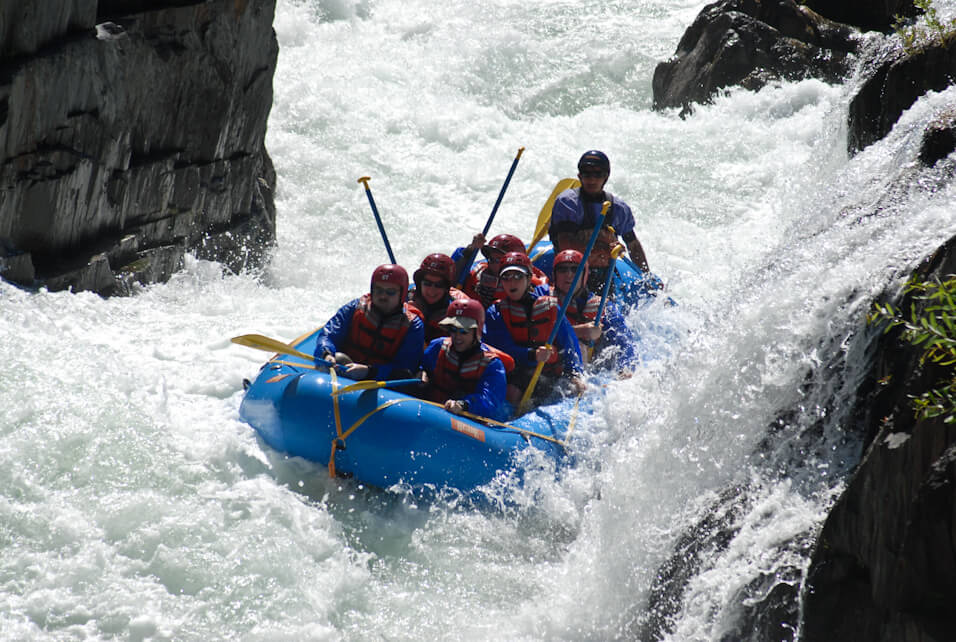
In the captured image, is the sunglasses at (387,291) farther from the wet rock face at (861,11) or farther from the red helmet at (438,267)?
the wet rock face at (861,11)

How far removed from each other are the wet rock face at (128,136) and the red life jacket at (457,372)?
9.54 ft

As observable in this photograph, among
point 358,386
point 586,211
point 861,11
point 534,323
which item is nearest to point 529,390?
point 534,323

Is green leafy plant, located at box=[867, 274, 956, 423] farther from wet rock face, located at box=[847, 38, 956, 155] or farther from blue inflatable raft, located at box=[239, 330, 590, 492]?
wet rock face, located at box=[847, 38, 956, 155]

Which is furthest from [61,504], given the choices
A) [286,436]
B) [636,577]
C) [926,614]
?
[926,614]

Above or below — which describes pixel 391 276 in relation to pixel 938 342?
below

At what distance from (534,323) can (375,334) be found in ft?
3.20

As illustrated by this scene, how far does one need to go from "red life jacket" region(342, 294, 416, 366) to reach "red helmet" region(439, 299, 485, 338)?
0.36 meters

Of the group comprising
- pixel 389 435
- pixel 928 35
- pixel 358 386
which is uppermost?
pixel 928 35

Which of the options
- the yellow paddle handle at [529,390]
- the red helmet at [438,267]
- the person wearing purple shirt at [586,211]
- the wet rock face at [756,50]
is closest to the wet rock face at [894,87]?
the person wearing purple shirt at [586,211]

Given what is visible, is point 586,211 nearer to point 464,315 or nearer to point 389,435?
point 464,315

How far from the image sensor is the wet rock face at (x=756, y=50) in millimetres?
11750

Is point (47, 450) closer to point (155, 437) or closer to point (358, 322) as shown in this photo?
point (155, 437)

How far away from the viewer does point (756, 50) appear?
11.8 meters

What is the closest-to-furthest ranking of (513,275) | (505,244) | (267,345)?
1. (267,345)
2. (513,275)
3. (505,244)
